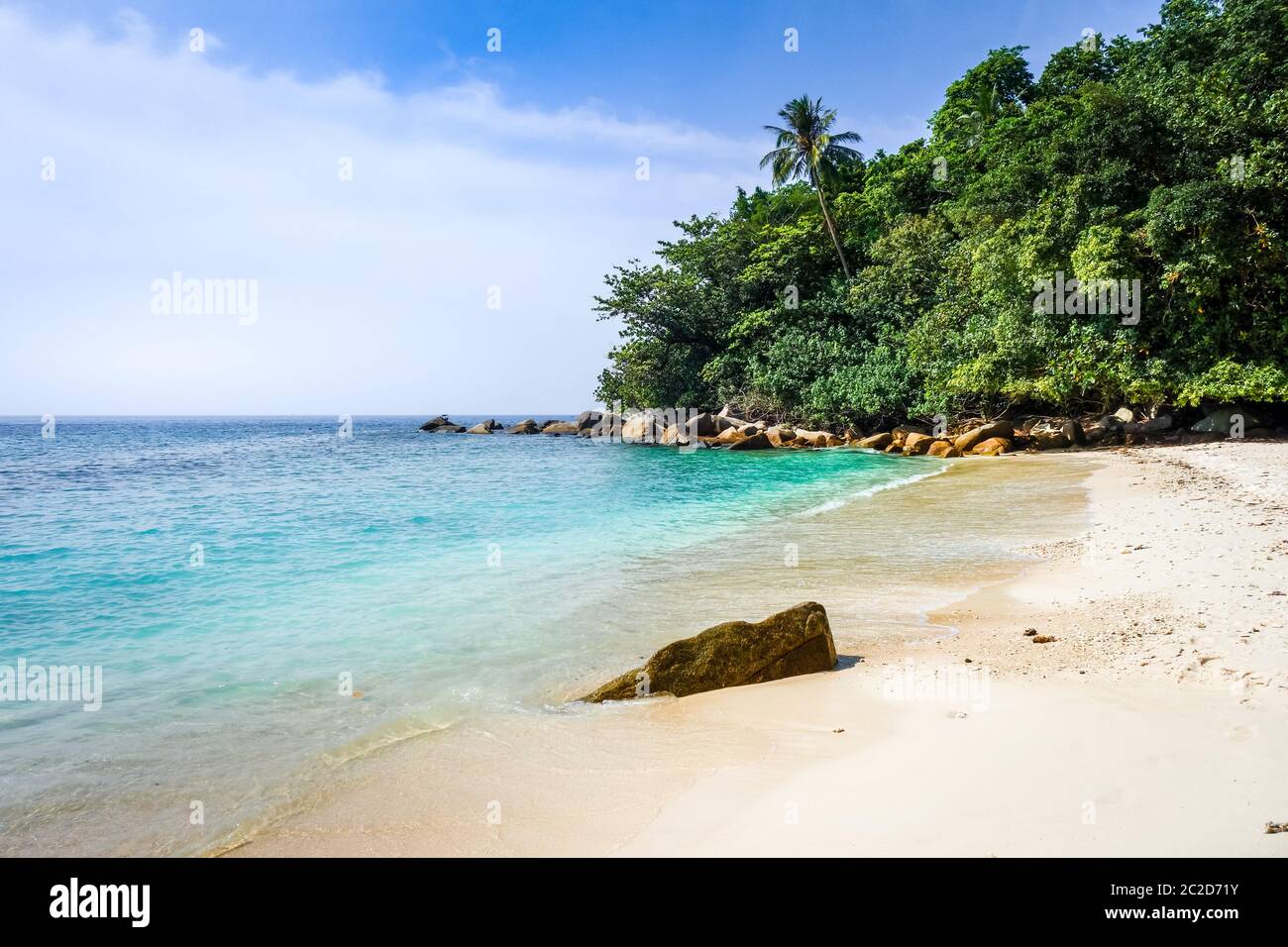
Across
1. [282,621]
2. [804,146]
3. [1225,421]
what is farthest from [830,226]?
[282,621]

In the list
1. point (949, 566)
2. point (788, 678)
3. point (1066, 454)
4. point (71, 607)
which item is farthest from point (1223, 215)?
point (71, 607)

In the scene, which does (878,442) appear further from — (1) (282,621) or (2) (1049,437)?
(1) (282,621)

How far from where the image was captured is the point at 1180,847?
3010mm

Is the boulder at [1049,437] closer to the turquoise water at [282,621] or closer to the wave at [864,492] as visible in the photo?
the wave at [864,492]

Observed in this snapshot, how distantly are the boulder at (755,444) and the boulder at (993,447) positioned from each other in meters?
11.6

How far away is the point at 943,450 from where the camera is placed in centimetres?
2967

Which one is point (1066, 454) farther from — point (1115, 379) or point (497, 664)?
point (497, 664)

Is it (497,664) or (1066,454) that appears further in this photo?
(1066,454)

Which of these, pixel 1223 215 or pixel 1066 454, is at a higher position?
pixel 1223 215

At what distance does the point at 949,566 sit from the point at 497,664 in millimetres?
6924

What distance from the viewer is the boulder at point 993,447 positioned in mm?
28828

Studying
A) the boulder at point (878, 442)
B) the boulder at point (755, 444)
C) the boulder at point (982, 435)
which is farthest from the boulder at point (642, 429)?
the boulder at point (982, 435)

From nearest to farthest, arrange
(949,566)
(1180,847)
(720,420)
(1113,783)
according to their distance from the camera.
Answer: (1180,847)
(1113,783)
(949,566)
(720,420)

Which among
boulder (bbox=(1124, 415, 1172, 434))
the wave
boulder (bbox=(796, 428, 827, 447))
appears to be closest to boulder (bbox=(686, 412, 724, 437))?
boulder (bbox=(796, 428, 827, 447))
